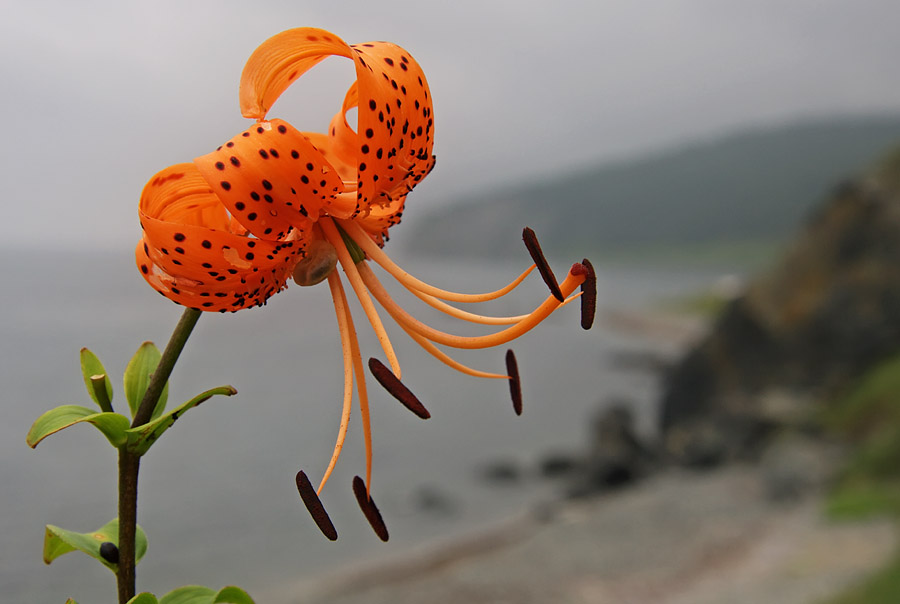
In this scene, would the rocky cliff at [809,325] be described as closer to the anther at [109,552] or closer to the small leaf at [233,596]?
the small leaf at [233,596]

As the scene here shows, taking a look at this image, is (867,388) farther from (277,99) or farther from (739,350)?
(277,99)

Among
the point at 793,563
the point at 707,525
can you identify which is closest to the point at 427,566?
the point at 707,525

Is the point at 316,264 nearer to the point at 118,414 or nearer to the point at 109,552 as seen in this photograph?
the point at 118,414

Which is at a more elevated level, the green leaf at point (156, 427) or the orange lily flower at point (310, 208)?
the orange lily flower at point (310, 208)

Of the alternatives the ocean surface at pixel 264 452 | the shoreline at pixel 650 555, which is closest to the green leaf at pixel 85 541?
the ocean surface at pixel 264 452

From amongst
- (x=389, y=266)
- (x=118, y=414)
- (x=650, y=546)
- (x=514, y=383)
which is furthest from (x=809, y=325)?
(x=118, y=414)

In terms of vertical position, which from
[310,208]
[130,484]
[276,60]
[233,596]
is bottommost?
[233,596]

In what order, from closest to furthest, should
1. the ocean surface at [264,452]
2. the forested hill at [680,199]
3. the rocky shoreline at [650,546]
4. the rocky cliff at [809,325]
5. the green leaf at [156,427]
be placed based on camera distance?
1. the green leaf at [156,427]
2. the rocky shoreline at [650,546]
3. the rocky cliff at [809,325]
4. the ocean surface at [264,452]
5. the forested hill at [680,199]
